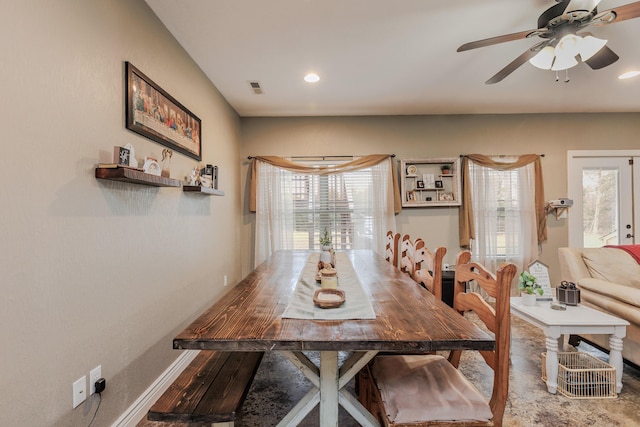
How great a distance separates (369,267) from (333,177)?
6.88 ft

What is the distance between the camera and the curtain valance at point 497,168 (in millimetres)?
3965

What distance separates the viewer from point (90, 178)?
4.61ft

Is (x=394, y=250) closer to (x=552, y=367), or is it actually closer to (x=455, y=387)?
(x=552, y=367)

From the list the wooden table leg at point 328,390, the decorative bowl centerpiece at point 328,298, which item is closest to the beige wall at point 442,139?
the decorative bowl centerpiece at point 328,298

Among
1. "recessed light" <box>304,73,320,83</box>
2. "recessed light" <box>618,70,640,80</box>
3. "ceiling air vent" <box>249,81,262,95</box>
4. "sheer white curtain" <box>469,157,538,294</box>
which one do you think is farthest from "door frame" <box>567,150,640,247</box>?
"ceiling air vent" <box>249,81,262,95</box>

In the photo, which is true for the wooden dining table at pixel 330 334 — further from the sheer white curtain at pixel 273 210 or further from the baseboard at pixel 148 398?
the sheer white curtain at pixel 273 210

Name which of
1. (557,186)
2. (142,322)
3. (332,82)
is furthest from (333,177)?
(557,186)

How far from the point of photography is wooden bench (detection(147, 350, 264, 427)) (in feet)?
3.56

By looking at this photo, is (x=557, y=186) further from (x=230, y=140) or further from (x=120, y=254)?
(x=120, y=254)

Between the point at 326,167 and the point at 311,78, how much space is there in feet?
4.42

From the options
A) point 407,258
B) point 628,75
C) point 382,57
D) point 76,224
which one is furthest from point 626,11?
point 76,224

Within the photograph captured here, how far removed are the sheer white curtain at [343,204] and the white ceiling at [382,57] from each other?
2.82ft

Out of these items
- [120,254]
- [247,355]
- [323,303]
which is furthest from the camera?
[120,254]

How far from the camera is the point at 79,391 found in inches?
52.1
